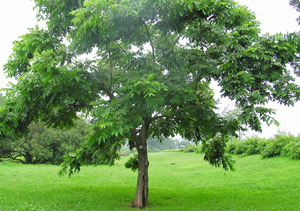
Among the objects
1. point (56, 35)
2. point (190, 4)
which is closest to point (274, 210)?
point (190, 4)

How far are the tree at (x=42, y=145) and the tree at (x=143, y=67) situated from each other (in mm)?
17232

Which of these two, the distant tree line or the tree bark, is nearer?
the tree bark

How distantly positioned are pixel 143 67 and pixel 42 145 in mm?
20994

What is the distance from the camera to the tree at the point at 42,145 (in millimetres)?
24422

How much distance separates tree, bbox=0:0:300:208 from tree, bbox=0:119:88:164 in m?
17.2

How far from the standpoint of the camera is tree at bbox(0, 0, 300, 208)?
6512 mm

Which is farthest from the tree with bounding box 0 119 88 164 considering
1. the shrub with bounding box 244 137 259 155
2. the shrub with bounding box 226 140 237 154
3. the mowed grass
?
the shrub with bounding box 244 137 259 155

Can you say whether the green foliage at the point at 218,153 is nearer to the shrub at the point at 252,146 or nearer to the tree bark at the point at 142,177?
the tree bark at the point at 142,177

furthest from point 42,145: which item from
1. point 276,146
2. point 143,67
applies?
point 143,67

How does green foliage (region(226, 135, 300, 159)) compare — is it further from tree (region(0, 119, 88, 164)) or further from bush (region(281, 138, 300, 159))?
tree (region(0, 119, 88, 164))

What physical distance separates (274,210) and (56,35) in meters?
8.68

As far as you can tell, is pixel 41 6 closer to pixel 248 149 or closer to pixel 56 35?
pixel 56 35

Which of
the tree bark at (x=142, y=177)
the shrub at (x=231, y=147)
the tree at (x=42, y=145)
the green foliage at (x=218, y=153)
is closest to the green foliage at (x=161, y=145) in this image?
the shrub at (x=231, y=147)

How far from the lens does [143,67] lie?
7.51 metres
